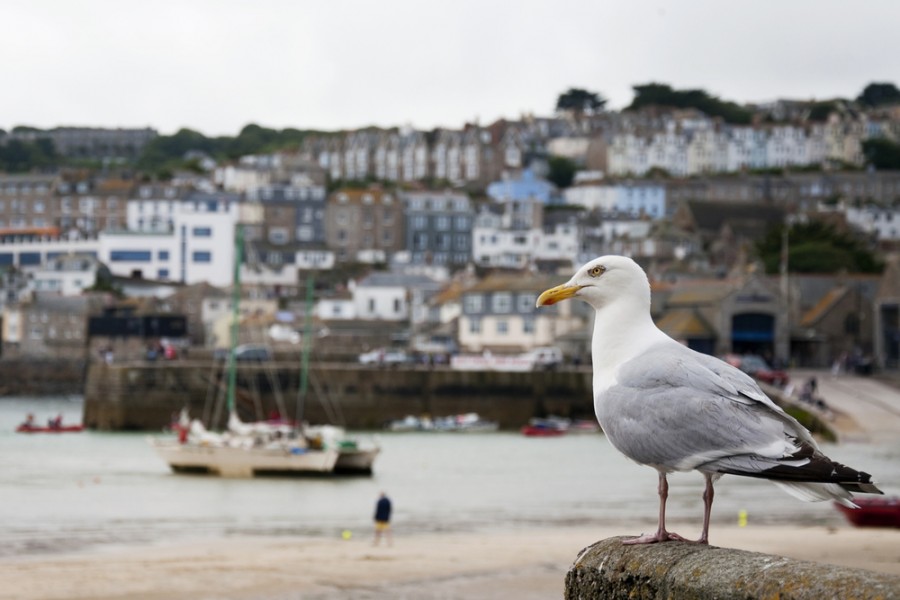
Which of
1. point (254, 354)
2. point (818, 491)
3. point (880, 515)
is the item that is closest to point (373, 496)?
point (880, 515)

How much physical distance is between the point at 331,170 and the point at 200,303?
237 feet

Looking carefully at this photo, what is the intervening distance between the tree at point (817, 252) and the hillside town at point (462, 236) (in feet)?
3.42

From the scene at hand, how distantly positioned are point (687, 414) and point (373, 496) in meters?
28.2

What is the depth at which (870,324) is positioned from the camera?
6775 cm

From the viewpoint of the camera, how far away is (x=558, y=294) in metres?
5.74

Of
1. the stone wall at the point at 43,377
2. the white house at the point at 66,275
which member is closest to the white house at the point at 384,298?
the stone wall at the point at 43,377

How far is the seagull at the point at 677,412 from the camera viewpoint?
513cm

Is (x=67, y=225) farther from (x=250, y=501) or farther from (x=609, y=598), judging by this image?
(x=609, y=598)

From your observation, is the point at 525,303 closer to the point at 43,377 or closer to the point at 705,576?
the point at 43,377

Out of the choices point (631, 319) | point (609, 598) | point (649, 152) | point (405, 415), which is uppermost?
point (649, 152)

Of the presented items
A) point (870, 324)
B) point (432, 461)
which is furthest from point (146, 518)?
point (870, 324)

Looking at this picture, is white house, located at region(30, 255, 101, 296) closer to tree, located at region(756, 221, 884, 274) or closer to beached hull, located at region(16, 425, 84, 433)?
tree, located at region(756, 221, 884, 274)

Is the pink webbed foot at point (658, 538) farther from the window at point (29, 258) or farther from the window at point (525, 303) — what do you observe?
the window at point (29, 258)

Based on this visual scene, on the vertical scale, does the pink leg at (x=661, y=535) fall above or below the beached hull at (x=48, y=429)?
above
